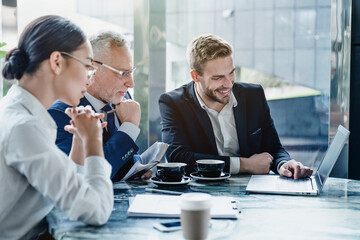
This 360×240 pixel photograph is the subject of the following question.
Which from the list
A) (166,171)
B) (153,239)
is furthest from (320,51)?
(153,239)

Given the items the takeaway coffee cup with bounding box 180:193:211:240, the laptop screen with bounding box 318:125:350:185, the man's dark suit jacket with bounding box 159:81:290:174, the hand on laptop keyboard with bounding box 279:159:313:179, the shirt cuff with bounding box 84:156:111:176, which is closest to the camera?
the takeaway coffee cup with bounding box 180:193:211:240

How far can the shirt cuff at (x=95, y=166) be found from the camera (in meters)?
1.25

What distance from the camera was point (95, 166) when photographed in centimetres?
125

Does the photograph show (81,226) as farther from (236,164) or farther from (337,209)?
(236,164)

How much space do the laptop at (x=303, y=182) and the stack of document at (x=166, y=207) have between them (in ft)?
0.87

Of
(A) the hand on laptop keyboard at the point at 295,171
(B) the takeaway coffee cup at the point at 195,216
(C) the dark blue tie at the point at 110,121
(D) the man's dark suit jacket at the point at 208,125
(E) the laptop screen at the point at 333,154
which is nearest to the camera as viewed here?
(B) the takeaway coffee cup at the point at 195,216

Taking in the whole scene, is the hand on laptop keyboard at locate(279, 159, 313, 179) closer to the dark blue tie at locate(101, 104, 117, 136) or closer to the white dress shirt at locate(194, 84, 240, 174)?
the white dress shirt at locate(194, 84, 240, 174)

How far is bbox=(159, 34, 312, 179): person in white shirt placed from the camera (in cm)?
236

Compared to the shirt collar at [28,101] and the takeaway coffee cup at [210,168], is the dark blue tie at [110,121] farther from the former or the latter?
the shirt collar at [28,101]

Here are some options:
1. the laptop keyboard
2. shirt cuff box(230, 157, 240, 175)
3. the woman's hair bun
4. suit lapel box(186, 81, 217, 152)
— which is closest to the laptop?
Answer: the laptop keyboard

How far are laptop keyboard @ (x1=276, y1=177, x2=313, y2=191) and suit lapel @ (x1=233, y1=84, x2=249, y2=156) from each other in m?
0.47

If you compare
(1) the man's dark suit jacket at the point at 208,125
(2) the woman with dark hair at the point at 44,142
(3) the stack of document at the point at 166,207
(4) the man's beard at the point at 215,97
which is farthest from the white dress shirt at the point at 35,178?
(4) the man's beard at the point at 215,97

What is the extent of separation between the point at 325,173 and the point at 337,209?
282 mm

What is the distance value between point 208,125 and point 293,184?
0.70 m
